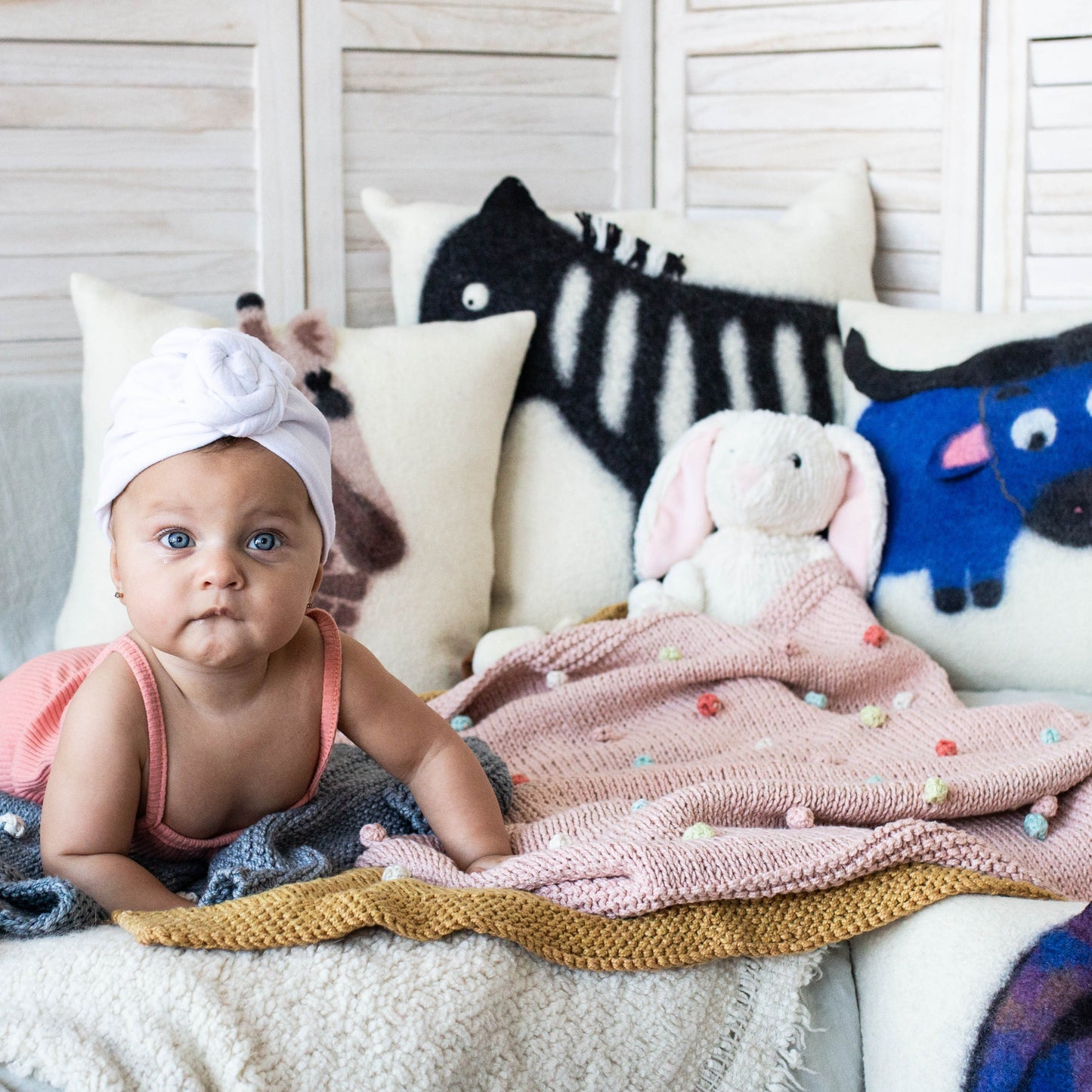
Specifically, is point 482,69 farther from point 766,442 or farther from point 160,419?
point 160,419

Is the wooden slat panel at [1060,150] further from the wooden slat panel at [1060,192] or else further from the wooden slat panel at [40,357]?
the wooden slat panel at [40,357]

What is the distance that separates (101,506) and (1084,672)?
1057 millimetres

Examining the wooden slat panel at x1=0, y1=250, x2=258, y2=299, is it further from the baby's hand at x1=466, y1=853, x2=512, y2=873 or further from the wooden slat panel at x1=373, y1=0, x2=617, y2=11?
the baby's hand at x1=466, y1=853, x2=512, y2=873

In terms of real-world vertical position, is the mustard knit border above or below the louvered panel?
below

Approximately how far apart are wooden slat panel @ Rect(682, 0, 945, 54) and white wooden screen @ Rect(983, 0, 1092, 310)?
103 mm

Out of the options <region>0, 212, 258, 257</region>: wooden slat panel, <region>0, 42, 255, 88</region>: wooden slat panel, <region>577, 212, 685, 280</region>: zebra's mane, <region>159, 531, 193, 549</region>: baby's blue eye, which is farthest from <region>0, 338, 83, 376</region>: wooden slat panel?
<region>159, 531, 193, 549</region>: baby's blue eye

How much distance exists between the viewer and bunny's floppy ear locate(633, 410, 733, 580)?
1515mm

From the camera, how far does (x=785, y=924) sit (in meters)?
0.90

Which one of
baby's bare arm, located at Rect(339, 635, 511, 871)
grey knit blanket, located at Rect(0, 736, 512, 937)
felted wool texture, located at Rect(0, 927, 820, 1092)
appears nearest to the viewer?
felted wool texture, located at Rect(0, 927, 820, 1092)

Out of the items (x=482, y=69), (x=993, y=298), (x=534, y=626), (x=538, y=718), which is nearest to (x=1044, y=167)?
(x=993, y=298)

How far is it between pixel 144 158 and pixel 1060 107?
4.01ft

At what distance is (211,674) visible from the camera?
0.98m

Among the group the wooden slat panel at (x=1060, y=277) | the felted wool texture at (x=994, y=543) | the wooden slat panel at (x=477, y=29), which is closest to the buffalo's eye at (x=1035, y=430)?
the felted wool texture at (x=994, y=543)

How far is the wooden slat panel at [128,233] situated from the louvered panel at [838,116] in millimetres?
647
